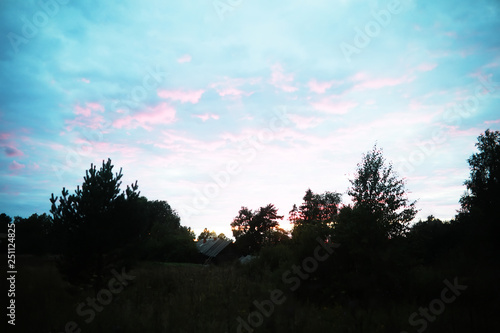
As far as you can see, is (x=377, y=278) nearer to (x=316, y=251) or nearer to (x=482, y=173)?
(x=316, y=251)

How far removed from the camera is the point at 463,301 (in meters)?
9.49

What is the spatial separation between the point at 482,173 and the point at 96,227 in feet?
146

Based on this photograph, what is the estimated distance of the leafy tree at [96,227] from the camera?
29.7ft

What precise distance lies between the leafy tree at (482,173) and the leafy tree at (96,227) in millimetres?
31377

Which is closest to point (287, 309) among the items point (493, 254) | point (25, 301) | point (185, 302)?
point (185, 302)

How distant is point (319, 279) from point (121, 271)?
25.9 ft

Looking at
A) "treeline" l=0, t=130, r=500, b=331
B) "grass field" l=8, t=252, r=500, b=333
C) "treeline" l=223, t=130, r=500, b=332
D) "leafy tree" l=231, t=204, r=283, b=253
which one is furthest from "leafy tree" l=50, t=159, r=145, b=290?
"leafy tree" l=231, t=204, r=283, b=253

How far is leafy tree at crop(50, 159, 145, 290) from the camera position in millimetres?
9039

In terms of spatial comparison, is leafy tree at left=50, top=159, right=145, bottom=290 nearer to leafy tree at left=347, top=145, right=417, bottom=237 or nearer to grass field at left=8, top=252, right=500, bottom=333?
grass field at left=8, top=252, right=500, bottom=333

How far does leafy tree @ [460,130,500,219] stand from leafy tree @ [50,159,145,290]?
3138cm

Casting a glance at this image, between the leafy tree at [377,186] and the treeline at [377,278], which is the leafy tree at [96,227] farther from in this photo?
the leafy tree at [377,186]

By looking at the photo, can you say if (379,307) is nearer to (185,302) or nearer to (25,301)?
(185,302)

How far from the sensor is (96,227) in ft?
30.2

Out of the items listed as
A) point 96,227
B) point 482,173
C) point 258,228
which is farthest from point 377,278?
point 258,228
